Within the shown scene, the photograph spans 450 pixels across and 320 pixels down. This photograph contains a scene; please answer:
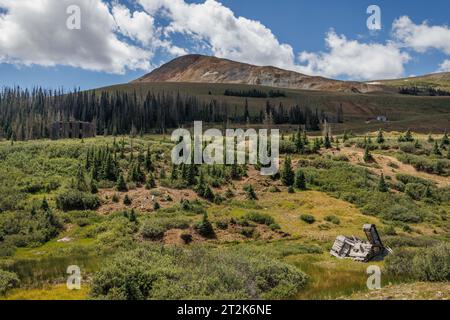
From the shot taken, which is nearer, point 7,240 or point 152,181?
point 7,240

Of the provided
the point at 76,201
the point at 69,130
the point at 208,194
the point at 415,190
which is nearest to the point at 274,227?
the point at 208,194

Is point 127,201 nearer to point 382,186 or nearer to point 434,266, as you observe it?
point 382,186

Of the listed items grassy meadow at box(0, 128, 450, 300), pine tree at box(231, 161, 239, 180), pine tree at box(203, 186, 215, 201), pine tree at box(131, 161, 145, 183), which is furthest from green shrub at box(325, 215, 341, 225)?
pine tree at box(131, 161, 145, 183)

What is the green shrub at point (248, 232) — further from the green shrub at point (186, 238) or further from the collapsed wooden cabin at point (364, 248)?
the collapsed wooden cabin at point (364, 248)

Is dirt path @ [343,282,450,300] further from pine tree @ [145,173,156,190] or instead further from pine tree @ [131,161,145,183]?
pine tree @ [131,161,145,183]

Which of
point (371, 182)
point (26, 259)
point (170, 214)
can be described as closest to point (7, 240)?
point (26, 259)

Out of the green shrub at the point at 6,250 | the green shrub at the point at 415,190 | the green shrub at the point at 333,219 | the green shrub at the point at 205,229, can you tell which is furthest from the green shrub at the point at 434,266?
the green shrub at the point at 415,190
